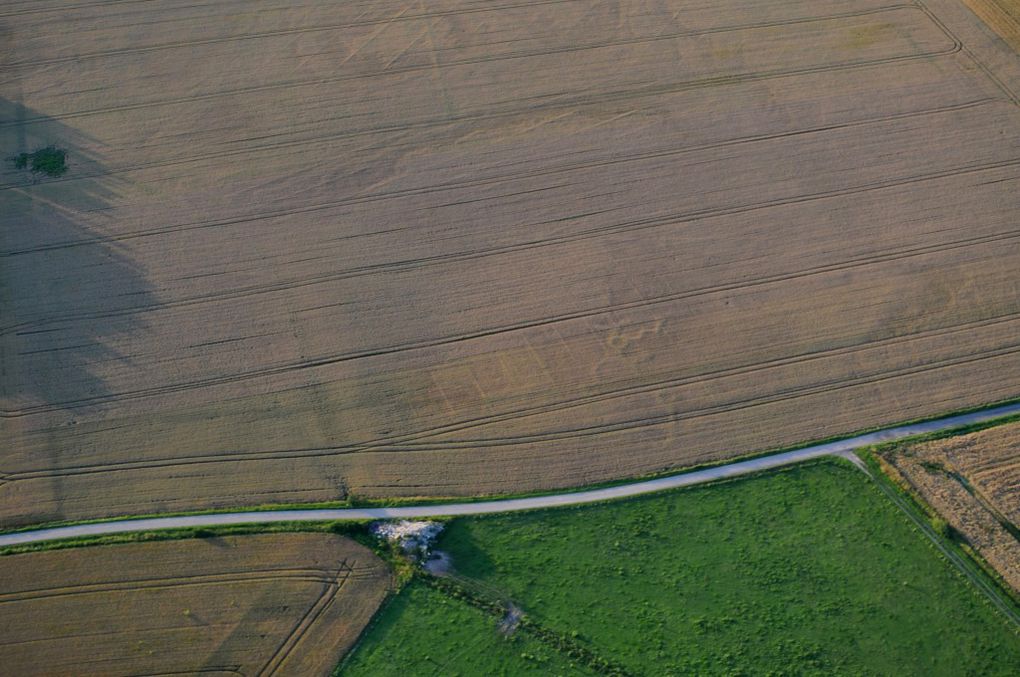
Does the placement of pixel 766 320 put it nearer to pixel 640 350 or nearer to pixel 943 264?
pixel 640 350

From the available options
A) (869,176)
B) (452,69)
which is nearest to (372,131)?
(452,69)

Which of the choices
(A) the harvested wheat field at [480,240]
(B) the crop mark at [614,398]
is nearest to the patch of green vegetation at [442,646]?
(A) the harvested wheat field at [480,240]

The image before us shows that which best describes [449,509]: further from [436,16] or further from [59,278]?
[436,16]

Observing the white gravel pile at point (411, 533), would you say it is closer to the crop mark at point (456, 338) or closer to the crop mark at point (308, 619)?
the crop mark at point (308, 619)

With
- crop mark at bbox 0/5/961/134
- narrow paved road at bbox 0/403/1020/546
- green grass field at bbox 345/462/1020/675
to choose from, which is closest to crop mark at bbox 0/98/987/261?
crop mark at bbox 0/5/961/134

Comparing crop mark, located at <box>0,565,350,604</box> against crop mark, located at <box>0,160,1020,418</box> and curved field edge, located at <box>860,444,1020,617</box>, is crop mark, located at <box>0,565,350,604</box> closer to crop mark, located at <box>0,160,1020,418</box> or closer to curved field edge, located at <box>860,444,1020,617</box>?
crop mark, located at <box>0,160,1020,418</box>
